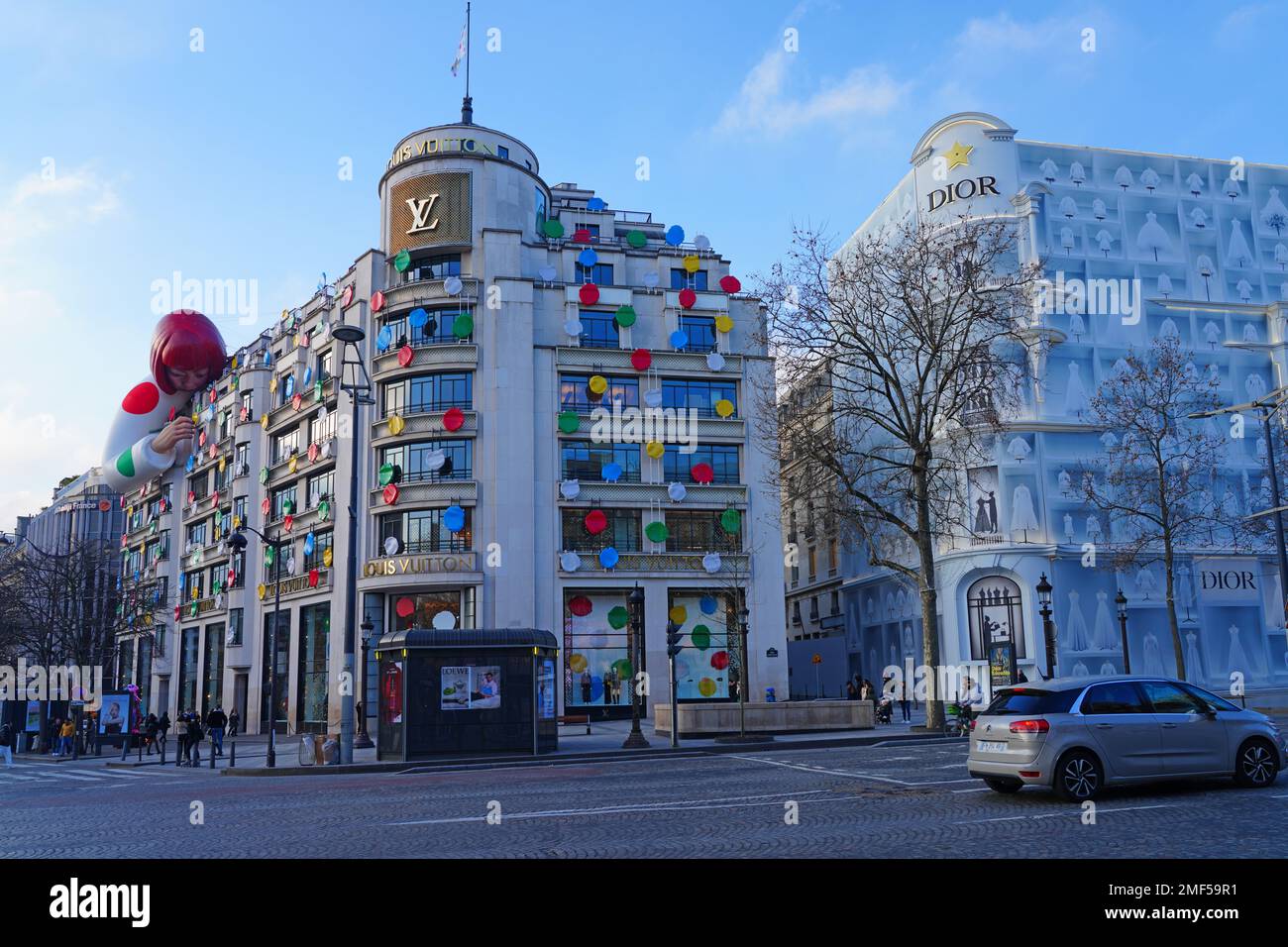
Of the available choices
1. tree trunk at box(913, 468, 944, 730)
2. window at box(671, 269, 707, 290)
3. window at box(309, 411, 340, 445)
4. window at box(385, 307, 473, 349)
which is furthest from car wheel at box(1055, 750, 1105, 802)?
window at box(309, 411, 340, 445)

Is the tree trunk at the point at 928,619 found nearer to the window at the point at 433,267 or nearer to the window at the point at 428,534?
the window at the point at 428,534

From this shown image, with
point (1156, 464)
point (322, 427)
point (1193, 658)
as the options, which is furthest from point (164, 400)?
point (1193, 658)

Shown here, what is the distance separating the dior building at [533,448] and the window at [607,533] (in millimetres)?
88

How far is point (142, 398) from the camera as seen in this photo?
69.6 meters

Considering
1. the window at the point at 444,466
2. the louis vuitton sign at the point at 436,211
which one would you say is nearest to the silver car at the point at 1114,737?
the window at the point at 444,466

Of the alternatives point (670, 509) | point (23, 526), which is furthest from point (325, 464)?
point (23, 526)

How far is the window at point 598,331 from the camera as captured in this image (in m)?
47.4

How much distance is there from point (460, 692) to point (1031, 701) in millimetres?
16585

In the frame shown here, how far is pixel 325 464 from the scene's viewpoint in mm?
49531

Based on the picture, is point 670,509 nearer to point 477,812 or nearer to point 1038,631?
point 1038,631

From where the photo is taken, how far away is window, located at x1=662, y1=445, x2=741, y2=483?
153ft

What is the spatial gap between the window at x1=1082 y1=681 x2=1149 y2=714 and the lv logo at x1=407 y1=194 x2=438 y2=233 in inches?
1578

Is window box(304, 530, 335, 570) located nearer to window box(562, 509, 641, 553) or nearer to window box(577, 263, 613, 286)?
window box(562, 509, 641, 553)

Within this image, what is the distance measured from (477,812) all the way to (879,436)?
4620cm
